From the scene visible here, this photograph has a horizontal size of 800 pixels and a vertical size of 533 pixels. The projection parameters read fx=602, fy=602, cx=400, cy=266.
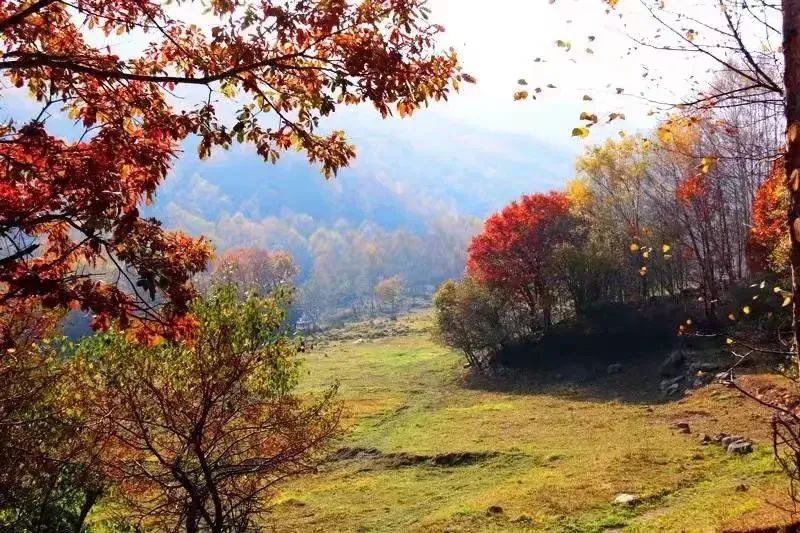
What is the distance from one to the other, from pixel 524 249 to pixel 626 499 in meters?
34.3

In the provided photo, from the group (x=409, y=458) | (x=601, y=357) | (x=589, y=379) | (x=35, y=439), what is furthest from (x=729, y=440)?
(x=601, y=357)

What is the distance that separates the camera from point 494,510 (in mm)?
18219

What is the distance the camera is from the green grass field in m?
16.8

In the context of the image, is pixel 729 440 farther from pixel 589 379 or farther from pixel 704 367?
pixel 589 379

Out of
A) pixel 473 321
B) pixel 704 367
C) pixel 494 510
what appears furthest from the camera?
pixel 473 321

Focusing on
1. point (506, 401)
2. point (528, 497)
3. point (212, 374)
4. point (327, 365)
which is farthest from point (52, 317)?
point (327, 365)

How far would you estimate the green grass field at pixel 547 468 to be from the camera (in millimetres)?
16750

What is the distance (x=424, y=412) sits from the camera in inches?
1451

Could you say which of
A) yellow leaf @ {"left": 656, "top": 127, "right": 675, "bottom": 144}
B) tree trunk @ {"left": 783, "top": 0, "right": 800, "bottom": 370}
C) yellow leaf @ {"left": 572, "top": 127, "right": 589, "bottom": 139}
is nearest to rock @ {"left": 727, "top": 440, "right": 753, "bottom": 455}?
tree trunk @ {"left": 783, "top": 0, "right": 800, "bottom": 370}

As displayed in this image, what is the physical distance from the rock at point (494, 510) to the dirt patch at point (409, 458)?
6397mm

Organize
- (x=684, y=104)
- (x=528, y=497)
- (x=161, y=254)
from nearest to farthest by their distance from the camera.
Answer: (x=684, y=104), (x=161, y=254), (x=528, y=497)

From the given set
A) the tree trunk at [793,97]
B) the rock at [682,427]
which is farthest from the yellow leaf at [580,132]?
the rock at [682,427]

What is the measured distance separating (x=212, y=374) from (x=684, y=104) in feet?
27.3

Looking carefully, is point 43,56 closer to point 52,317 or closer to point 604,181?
point 52,317
